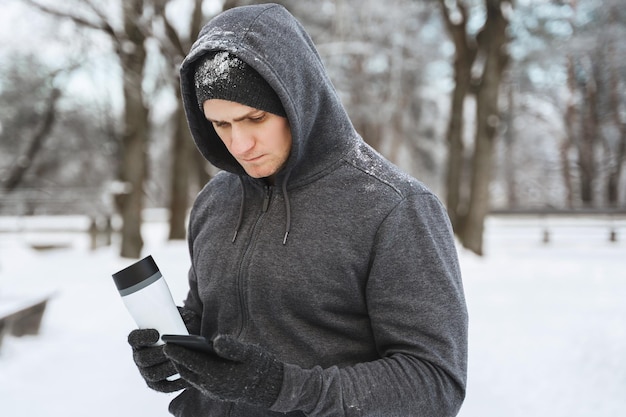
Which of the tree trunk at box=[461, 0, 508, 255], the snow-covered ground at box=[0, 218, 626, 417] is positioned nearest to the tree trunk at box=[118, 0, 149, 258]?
the snow-covered ground at box=[0, 218, 626, 417]

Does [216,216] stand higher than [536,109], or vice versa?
[216,216]

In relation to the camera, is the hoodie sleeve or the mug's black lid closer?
the hoodie sleeve

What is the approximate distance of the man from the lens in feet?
4.07

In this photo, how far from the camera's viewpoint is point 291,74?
4.57 feet

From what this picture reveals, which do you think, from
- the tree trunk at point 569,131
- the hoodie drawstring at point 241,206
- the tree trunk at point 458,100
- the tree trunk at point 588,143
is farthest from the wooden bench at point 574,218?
the hoodie drawstring at point 241,206

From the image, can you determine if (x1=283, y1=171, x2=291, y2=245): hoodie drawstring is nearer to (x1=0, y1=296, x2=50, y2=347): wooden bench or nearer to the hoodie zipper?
the hoodie zipper

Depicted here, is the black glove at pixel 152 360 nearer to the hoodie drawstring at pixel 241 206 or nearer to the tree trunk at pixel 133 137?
the hoodie drawstring at pixel 241 206

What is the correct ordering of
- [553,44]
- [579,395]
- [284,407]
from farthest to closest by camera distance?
[553,44] < [579,395] < [284,407]

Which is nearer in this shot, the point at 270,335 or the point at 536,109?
the point at 270,335

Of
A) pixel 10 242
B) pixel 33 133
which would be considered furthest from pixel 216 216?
pixel 33 133

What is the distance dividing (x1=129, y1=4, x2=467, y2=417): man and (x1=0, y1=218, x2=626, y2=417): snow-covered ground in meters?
2.58

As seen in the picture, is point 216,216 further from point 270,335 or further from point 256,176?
point 270,335

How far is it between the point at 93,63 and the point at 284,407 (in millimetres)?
12056

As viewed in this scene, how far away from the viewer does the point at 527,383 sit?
4.40 metres
